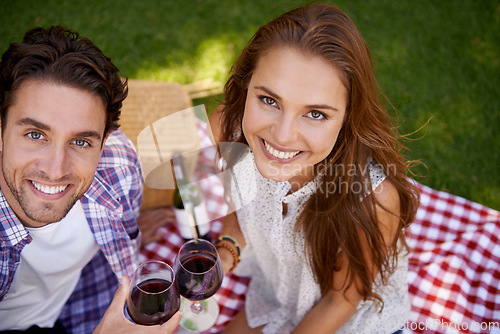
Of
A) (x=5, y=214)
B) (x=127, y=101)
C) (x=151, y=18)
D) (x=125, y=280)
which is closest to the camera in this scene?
(x=125, y=280)

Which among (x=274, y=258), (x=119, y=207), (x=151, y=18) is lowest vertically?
(x=274, y=258)

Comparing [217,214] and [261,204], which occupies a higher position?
[261,204]

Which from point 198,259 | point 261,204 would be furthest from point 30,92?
point 261,204

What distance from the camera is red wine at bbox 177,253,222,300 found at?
61.0 inches

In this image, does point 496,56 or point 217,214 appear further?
point 496,56

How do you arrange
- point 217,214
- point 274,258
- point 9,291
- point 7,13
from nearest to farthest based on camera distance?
point 9,291 < point 274,258 < point 217,214 < point 7,13

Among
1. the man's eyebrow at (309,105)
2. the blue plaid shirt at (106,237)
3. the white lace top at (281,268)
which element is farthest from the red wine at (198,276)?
the man's eyebrow at (309,105)

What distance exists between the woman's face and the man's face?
58cm

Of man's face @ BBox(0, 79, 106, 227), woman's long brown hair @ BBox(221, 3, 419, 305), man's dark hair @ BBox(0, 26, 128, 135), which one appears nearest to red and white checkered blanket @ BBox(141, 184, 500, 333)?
woman's long brown hair @ BBox(221, 3, 419, 305)

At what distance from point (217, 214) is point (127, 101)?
91 centimetres

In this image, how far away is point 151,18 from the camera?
12.2ft

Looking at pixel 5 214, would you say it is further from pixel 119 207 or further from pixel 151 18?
pixel 151 18

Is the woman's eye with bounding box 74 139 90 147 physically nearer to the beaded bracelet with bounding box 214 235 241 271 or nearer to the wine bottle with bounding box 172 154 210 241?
the wine bottle with bounding box 172 154 210 241

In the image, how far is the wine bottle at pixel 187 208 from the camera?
2275 mm
